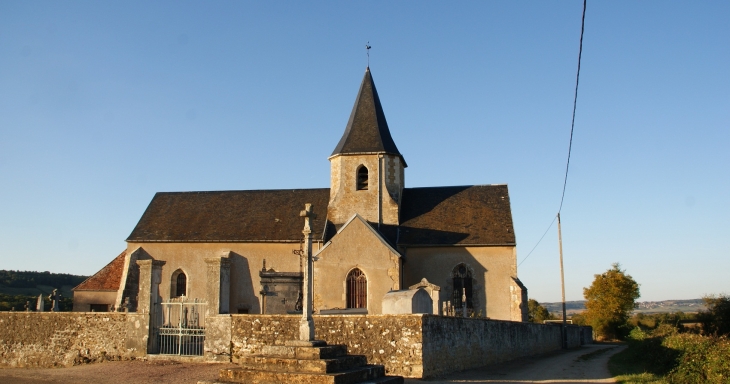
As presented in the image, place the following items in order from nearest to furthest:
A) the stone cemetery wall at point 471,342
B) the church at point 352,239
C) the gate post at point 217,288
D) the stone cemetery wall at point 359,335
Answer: the stone cemetery wall at point 359,335 < the stone cemetery wall at point 471,342 < the gate post at point 217,288 < the church at point 352,239

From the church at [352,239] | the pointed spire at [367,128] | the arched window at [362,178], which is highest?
the pointed spire at [367,128]

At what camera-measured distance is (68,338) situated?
55.4ft

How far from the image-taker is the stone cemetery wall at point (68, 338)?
16109mm

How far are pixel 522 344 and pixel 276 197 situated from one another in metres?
14.6

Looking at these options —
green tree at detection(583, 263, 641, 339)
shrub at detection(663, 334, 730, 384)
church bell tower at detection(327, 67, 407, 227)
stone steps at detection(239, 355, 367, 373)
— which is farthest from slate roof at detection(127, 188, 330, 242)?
green tree at detection(583, 263, 641, 339)

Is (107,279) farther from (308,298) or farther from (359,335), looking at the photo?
(308,298)

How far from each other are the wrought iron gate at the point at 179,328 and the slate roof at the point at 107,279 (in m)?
14.8

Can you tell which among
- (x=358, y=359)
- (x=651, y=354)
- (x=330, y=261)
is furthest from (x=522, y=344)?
(x=358, y=359)

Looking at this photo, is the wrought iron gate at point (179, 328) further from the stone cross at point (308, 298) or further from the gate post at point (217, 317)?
the stone cross at point (308, 298)

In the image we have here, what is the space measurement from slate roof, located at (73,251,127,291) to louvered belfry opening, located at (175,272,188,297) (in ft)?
11.9

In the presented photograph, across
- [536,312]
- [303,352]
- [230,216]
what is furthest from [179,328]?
[536,312]

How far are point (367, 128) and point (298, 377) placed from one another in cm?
2071

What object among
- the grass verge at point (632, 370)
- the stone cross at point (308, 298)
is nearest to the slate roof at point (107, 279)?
the stone cross at point (308, 298)

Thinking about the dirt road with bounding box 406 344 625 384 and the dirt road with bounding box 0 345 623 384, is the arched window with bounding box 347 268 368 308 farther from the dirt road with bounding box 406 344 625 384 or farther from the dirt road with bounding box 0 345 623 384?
the dirt road with bounding box 0 345 623 384
